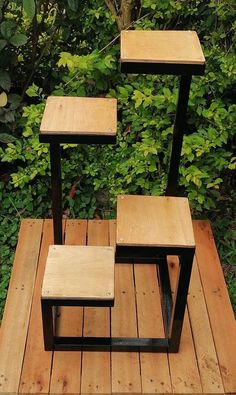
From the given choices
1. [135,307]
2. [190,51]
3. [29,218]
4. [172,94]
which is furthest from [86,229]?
[190,51]

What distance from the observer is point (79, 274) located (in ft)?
7.10

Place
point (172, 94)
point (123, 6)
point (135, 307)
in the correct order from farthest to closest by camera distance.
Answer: point (123, 6) < point (172, 94) < point (135, 307)

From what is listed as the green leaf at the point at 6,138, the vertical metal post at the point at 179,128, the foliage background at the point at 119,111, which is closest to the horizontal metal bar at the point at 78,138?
the vertical metal post at the point at 179,128

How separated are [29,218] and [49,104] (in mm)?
1069

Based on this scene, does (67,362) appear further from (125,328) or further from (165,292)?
(165,292)

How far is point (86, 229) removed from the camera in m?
3.02

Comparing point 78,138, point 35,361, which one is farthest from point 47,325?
point 78,138

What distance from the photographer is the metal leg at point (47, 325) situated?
2.11 metres

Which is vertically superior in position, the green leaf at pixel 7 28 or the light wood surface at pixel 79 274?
the green leaf at pixel 7 28

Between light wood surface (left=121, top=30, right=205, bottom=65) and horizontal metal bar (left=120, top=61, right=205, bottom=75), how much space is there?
0.04 feet

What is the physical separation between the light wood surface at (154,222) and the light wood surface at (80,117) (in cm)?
36

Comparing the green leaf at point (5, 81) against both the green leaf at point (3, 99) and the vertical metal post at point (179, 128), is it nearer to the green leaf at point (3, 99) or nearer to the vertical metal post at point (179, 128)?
the green leaf at point (3, 99)

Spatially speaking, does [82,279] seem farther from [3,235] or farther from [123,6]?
[123,6]

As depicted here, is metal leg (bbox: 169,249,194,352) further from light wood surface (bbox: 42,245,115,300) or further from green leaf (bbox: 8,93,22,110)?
green leaf (bbox: 8,93,22,110)
